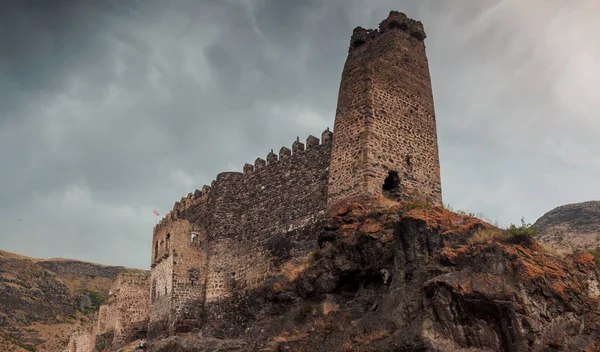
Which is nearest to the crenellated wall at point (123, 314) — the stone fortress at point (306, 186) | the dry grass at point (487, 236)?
the stone fortress at point (306, 186)

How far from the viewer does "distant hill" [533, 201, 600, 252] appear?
3420 cm

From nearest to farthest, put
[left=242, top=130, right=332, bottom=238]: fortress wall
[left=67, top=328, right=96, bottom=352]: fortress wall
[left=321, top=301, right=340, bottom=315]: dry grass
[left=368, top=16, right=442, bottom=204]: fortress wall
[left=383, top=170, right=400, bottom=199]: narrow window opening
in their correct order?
1. [left=321, top=301, right=340, bottom=315]: dry grass
2. [left=383, top=170, right=400, bottom=199]: narrow window opening
3. [left=368, top=16, right=442, bottom=204]: fortress wall
4. [left=242, top=130, right=332, bottom=238]: fortress wall
5. [left=67, top=328, right=96, bottom=352]: fortress wall

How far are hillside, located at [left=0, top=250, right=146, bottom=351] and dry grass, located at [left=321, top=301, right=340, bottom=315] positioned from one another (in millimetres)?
43417

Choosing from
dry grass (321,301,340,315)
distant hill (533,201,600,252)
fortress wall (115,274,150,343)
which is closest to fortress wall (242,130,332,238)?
dry grass (321,301,340,315)

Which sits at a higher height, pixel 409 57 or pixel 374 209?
pixel 409 57

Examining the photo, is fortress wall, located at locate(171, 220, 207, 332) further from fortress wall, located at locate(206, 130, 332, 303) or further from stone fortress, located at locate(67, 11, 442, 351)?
fortress wall, located at locate(206, 130, 332, 303)

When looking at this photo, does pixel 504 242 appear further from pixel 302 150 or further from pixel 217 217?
pixel 217 217

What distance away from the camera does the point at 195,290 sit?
30859 mm

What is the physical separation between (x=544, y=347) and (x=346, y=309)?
5474 mm

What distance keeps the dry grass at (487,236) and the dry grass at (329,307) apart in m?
4.13

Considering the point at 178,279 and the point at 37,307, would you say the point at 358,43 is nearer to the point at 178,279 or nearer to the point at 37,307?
the point at 178,279

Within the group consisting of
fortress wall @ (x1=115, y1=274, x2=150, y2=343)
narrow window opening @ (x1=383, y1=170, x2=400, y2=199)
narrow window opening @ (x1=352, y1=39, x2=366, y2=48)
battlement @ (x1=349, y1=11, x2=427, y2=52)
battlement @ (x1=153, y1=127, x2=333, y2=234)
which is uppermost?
battlement @ (x1=349, y1=11, x2=427, y2=52)

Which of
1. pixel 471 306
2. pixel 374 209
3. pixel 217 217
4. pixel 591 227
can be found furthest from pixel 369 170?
pixel 591 227

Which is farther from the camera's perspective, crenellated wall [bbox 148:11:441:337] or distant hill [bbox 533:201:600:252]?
distant hill [bbox 533:201:600:252]
